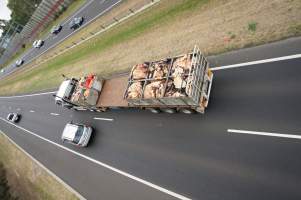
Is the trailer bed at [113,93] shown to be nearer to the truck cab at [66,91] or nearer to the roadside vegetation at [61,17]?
the truck cab at [66,91]

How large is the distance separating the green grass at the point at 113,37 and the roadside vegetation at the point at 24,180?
38.8 feet

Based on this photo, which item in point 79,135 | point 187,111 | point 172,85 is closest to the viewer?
point 172,85

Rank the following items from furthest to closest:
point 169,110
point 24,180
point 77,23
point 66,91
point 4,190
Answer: point 77,23 < point 4,190 < point 24,180 < point 66,91 < point 169,110

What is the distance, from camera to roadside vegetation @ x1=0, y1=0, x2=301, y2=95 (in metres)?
17.0

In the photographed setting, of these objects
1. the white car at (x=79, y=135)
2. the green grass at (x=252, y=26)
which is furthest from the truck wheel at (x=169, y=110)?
the white car at (x=79, y=135)

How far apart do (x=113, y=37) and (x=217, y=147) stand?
71.9 ft

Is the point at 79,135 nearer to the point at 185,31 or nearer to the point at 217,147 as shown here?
the point at 185,31

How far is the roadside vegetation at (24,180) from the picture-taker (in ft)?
81.0

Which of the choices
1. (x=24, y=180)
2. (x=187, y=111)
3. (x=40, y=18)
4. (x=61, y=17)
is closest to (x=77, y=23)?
(x=61, y=17)

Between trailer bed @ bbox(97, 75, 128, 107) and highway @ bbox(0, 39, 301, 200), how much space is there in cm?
153

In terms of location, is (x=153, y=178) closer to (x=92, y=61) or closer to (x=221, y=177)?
(x=221, y=177)

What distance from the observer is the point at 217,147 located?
49.3 ft

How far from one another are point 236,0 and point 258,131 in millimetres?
10857

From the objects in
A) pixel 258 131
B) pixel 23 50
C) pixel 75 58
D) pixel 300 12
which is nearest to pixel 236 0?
pixel 300 12
